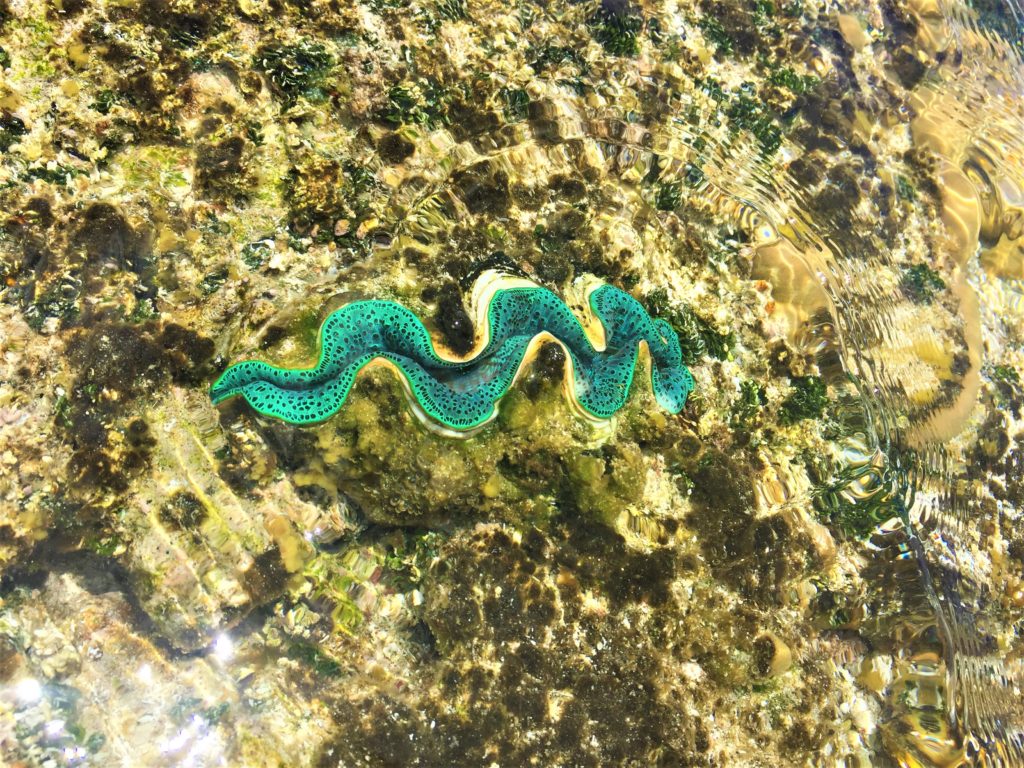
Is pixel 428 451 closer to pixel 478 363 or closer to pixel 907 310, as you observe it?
pixel 478 363

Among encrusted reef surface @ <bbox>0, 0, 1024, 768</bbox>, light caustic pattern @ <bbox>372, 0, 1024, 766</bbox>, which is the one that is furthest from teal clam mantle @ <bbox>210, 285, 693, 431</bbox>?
light caustic pattern @ <bbox>372, 0, 1024, 766</bbox>

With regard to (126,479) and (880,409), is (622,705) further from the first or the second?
(126,479)

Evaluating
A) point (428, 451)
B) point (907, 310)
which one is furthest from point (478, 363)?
point (907, 310)

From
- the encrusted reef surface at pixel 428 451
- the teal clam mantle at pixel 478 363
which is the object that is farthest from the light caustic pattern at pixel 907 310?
the teal clam mantle at pixel 478 363

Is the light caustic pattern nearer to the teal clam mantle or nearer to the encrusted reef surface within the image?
the encrusted reef surface

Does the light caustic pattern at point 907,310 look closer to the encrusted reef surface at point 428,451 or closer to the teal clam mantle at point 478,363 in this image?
the encrusted reef surface at point 428,451

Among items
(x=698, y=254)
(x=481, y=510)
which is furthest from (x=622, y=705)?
(x=698, y=254)
